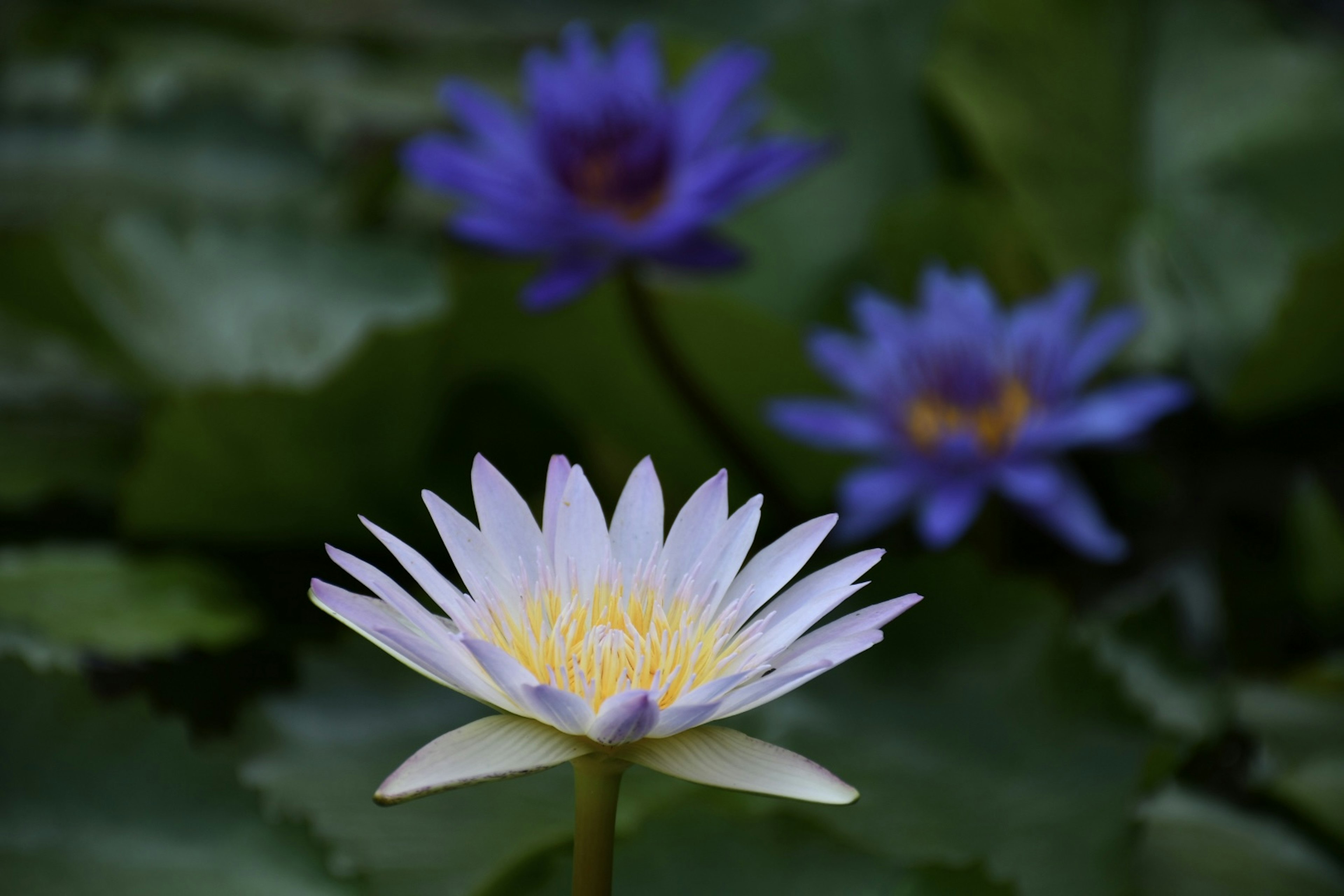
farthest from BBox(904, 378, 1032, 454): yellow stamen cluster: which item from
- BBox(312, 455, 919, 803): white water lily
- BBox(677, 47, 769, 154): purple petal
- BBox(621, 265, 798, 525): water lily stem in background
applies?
BBox(312, 455, 919, 803): white water lily

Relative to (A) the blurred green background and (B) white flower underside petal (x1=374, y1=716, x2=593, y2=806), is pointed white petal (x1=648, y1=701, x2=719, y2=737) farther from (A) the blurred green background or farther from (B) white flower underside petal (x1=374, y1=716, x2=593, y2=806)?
(A) the blurred green background

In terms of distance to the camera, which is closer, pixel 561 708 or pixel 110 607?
pixel 561 708

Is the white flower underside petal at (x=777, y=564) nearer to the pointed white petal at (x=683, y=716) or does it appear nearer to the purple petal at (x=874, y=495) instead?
the pointed white petal at (x=683, y=716)

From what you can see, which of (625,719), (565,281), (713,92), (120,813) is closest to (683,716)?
(625,719)

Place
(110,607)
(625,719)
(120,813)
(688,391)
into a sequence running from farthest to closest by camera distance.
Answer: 1. (688,391)
2. (110,607)
3. (120,813)
4. (625,719)

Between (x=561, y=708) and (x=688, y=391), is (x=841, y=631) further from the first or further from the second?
(x=688, y=391)

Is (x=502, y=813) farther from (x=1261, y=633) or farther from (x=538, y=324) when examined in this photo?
(x=1261, y=633)
